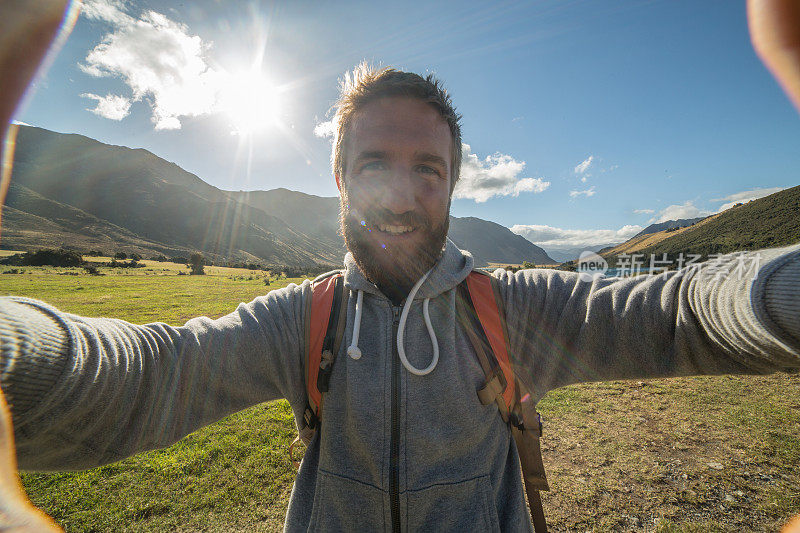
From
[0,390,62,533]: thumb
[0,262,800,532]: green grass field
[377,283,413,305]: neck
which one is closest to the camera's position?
[0,390,62,533]: thumb

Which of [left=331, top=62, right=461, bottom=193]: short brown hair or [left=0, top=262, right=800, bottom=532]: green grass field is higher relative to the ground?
[left=331, top=62, right=461, bottom=193]: short brown hair

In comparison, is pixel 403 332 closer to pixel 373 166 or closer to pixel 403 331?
pixel 403 331

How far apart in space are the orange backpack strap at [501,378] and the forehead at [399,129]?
1304mm

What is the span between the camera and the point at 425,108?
9.31ft

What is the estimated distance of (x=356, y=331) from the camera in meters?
2.25

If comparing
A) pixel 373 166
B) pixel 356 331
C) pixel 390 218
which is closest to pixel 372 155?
pixel 373 166

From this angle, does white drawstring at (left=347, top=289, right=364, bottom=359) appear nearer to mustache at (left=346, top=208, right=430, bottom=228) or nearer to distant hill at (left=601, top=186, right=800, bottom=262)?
mustache at (left=346, top=208, right=430, bottom=228)

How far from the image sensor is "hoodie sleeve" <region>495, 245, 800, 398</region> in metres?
1.51

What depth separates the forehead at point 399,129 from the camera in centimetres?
272

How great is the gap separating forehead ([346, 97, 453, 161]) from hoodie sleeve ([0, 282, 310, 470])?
4.42 ft

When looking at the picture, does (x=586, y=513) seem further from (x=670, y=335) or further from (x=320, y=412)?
(x=320, y=412)

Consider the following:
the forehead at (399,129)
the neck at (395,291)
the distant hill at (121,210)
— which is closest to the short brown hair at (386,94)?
the forehead at (399,129)

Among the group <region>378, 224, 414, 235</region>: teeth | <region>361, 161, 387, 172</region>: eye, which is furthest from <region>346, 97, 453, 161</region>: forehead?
<region>378, 224, 414, 235</region>: teeth

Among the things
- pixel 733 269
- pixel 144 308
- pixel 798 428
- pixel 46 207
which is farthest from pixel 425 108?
pixel 46 207
